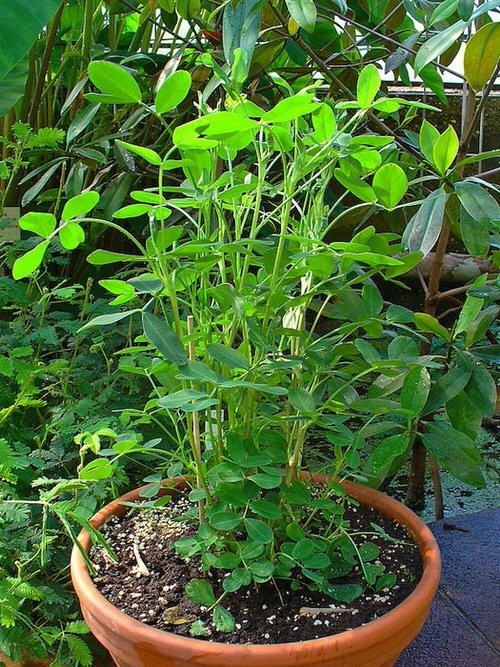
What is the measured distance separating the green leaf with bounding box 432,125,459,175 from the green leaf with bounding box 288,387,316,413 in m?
0.33

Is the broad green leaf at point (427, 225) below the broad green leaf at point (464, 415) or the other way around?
the other way around

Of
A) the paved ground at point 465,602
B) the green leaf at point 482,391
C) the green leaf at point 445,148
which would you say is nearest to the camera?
the green leaf at point 445,148

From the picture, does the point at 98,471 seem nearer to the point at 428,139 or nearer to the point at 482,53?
the point at 428,139

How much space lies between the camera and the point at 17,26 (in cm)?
63

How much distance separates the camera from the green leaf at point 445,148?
0.82 metres

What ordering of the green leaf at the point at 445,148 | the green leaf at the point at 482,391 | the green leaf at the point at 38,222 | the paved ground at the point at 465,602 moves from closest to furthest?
the green leaf at the point at 38,222, the green leaf at the point at 445,148, the green leaf at the point at 482,391, the paved ground at the point at 465,602

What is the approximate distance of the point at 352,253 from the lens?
707 mm

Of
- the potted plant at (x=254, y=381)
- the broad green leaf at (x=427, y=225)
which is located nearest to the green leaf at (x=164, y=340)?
the potted plant at (x=254, y=381)

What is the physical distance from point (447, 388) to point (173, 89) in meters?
0.55

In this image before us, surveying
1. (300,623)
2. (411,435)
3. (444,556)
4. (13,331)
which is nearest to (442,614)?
(444,556)

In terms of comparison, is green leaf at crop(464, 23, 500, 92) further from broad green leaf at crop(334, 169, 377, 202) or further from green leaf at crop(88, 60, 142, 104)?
green leaf at crop(88, 60, 142, 104)

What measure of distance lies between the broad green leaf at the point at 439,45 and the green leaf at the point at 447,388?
42 centimetres

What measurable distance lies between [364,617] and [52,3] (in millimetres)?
722

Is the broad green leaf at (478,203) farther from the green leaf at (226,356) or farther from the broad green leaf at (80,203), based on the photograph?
the broad green leaf at (80,203)
